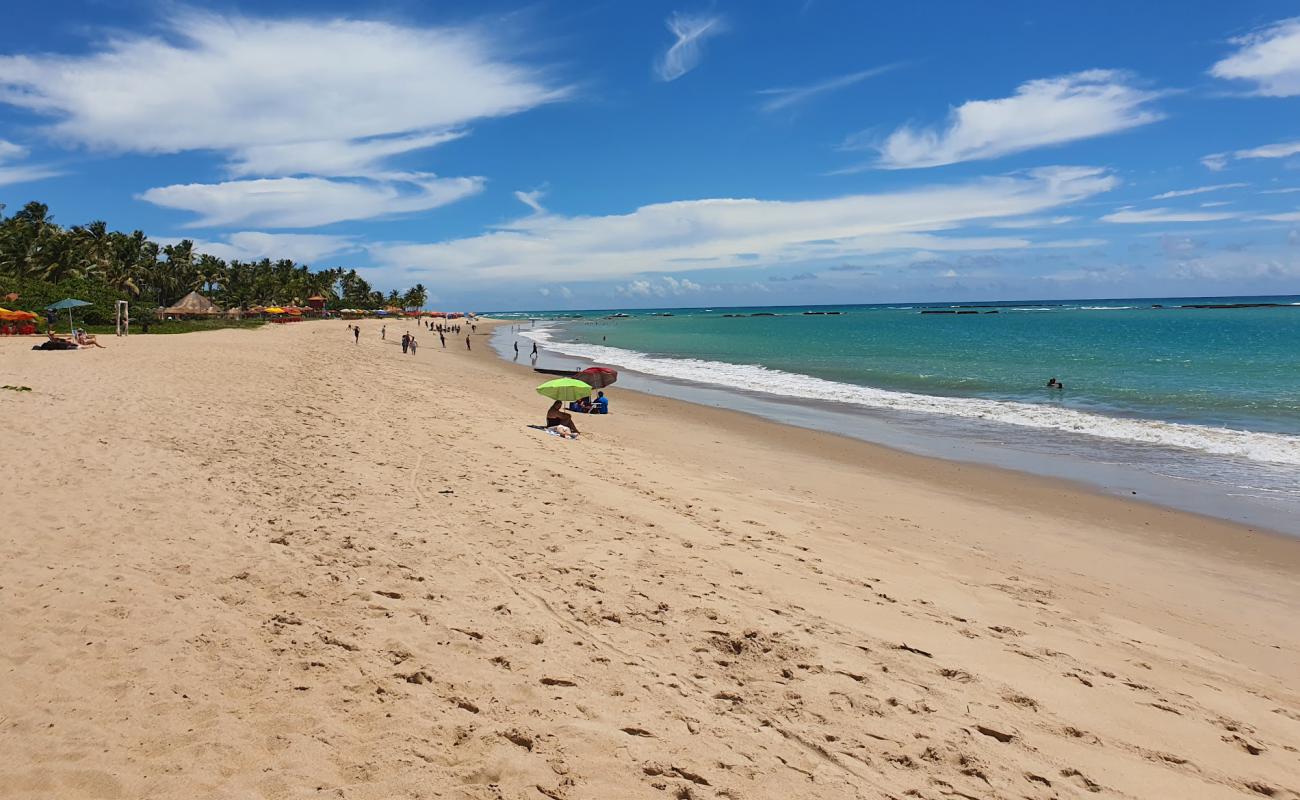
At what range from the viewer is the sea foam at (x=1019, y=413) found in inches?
658

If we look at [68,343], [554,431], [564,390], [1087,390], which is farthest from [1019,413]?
[68,343]

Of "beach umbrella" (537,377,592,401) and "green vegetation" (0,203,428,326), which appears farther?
"green vegetation" (0,203,428,326)

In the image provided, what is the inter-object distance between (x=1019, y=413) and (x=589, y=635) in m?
21.0

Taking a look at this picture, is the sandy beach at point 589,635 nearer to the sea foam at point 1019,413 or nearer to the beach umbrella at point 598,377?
the sea foam at point 1019,413

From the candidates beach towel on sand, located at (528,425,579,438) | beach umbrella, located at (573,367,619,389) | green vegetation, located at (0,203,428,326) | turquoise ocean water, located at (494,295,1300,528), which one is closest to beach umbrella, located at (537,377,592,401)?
beach towel on sand, located at (528,425,579,438)

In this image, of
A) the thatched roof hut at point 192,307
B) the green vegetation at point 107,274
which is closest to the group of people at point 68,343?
the green vegetation at point 107,274

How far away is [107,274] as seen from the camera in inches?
2525

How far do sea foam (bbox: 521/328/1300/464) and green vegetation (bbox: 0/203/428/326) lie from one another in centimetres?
4359

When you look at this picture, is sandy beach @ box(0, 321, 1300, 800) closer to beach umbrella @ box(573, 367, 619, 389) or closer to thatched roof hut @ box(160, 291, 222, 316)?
beach umbrella @ box(573, 367, 619, 389)

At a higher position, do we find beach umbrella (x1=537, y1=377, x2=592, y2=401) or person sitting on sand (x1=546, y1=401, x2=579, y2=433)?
beach umbrella (x1=537, y1=377, x2=592, y2=401)

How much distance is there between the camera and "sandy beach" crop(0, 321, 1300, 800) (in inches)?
162

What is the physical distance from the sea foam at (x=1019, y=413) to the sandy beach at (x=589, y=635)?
7.39 metres

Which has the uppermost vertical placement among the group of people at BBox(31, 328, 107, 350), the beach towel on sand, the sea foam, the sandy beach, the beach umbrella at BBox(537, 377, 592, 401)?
the group of people at BBox(31, 328, 107, 350)

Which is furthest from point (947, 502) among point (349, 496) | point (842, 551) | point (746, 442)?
point (349, 496)
